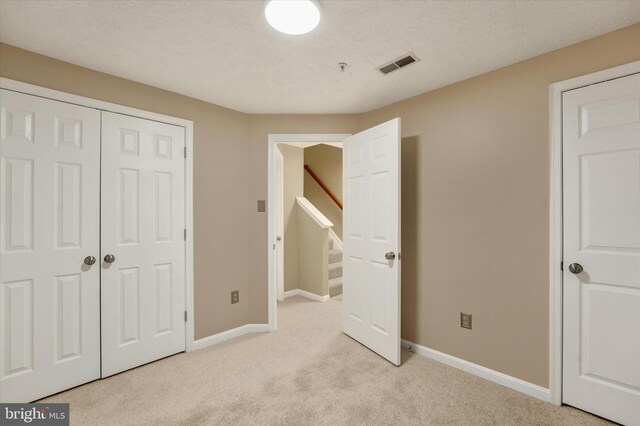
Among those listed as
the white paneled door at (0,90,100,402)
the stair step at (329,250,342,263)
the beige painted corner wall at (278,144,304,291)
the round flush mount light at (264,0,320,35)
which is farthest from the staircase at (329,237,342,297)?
the round flush mount light at (264,0,320,35)

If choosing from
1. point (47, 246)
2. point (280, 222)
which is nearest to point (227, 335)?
point (47, 246)

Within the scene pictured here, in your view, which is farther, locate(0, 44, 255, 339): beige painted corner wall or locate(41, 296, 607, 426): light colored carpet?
locate(0, 44, 255, 339): beige painted corner wall

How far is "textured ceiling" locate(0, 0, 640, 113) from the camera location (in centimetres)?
152

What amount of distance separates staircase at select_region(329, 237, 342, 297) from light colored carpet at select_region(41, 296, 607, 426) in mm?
1749

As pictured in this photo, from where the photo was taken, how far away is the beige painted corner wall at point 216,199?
2.57 meters

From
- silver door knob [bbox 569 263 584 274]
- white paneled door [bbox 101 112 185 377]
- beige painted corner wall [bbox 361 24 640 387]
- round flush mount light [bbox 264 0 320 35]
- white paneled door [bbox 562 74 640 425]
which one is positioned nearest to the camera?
round flush mount light [bbox 264 0 320 35]

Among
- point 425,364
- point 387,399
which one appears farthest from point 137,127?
point 425,364

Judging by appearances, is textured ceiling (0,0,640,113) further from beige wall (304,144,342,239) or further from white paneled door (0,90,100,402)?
beige wall (304,144,342,239)

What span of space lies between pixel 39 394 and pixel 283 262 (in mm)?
2826

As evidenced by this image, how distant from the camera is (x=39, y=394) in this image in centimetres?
195

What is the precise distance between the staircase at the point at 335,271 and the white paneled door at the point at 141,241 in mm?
2309

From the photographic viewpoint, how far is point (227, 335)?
2.94 m

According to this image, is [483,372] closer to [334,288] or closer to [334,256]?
[334,288]

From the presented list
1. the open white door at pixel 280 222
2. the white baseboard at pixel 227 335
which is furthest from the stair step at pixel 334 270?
the white baseboard at pixel 227 335
